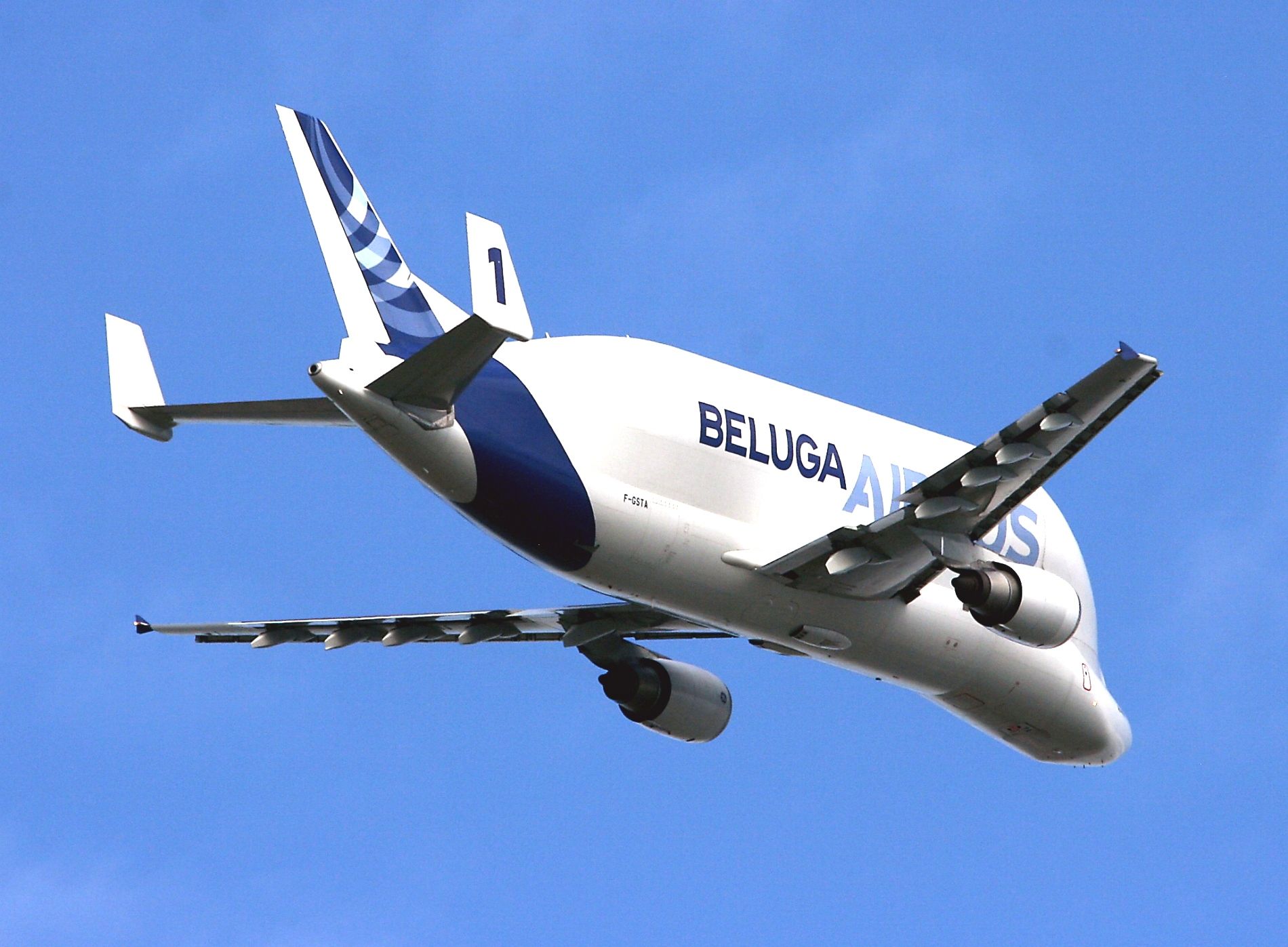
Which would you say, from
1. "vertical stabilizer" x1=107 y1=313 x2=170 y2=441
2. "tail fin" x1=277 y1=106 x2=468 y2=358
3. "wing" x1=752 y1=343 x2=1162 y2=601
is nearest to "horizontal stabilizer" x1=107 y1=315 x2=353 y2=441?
"vertical stabilizer" x1=107 y1=313 x2=170 y2=441

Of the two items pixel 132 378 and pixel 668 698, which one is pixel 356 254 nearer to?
pixel 132 378

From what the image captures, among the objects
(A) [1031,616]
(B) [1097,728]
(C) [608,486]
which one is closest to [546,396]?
(C) [608,486]

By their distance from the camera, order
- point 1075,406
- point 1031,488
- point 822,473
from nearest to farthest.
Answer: point 1075,406 → point 1031,488 → point 822,473

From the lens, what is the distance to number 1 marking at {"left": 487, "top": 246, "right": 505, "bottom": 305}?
24.4 meters

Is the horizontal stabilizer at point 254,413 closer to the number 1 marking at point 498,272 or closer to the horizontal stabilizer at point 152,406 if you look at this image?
the horizontal stabilizer at point 152,406

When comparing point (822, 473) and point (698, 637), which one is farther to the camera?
point (698, 637)

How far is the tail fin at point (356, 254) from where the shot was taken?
1164 inches

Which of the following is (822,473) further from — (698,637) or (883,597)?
(698,637)

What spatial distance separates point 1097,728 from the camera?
3706 cm

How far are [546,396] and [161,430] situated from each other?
5349mm

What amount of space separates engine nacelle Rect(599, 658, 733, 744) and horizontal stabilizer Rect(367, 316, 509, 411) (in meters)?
9.46

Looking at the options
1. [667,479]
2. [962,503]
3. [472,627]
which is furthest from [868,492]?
[472,627]

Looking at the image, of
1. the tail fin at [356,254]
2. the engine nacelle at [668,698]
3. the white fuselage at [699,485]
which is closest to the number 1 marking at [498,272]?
the white fuselage at [699,485]

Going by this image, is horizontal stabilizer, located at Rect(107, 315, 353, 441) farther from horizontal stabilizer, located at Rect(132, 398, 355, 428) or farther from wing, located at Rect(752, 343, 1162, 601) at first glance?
wing, located at Rect(752, 343, 1162, 601)
